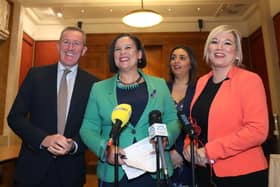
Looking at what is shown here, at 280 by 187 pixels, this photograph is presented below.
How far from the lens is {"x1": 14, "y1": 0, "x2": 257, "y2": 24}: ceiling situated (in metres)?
4.25

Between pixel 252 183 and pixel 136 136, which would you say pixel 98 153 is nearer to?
pixel 136 136

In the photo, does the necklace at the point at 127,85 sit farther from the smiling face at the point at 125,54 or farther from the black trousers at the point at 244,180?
the black trousers at the point at 244,180

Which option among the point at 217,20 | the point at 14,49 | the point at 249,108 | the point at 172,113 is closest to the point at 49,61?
the point at 14,49

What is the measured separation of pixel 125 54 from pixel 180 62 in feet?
2.83

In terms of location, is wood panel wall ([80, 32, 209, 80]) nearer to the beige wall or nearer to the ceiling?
the beige wall

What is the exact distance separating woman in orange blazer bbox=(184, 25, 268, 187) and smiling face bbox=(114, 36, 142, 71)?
18.2 inches

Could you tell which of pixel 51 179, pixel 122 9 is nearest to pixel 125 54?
pixel 51 179

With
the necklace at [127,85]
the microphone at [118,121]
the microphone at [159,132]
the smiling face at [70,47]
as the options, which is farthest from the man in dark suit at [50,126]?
the microphone at [159,132]

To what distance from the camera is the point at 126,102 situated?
1.33m

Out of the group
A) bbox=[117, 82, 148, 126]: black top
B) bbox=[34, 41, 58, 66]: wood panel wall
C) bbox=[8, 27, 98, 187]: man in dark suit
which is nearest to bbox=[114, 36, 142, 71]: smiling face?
bbox=[117, 82, 148, 126]: black top

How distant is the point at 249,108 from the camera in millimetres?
1165

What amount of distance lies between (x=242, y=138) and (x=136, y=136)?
1.68ft

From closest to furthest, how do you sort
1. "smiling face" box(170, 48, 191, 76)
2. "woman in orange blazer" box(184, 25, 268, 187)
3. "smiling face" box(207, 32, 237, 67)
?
"woman in orange blazer" box(184, 25, 268, 187), "smiling face" box(207, 32, 237, 67), "smiling face" box(170, 48, 191, 76)

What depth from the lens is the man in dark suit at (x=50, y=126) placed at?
4.66ft
